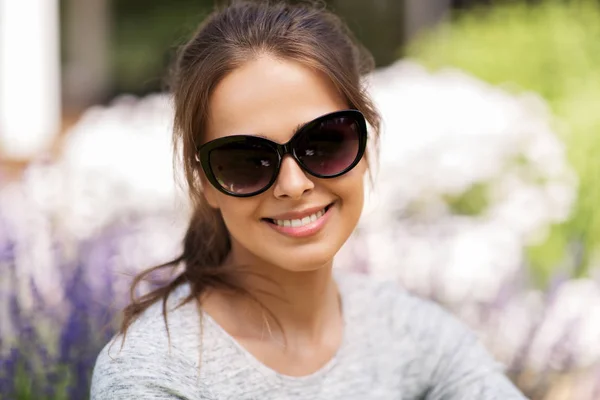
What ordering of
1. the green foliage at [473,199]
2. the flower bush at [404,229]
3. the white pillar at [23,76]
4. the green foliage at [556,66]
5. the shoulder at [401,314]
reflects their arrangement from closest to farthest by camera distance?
the shoulder at [401,314]
the flower bush at [404,229]
the green foliage at [556,66]
the green foliage at [473,199]
the white pillar at [23,76]

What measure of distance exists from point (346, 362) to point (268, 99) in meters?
0.62

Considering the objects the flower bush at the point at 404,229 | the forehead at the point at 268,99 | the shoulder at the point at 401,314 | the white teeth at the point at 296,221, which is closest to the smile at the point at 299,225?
the white teeth at the point at 296,221

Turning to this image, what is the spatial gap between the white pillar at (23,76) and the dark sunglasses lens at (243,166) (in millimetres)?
6472

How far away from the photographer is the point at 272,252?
175 cm

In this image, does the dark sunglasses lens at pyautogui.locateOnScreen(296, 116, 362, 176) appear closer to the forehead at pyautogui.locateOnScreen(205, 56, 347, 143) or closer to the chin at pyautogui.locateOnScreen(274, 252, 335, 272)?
the forehead at pyautogui.locateOnScreen(205, 56, 347, 143)

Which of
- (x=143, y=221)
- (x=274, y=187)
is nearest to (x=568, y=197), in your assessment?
(x=143, y=221)

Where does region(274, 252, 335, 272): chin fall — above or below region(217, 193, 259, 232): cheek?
below

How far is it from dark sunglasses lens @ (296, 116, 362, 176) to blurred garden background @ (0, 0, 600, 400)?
0.43m

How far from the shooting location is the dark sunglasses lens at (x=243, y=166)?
5.56ft

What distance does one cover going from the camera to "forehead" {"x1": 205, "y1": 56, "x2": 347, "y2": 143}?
1.70m

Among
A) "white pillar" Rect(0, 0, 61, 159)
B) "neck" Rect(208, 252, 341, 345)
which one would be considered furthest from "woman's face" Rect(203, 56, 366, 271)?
"white pillar" Rect(0, 0, 61, 159)

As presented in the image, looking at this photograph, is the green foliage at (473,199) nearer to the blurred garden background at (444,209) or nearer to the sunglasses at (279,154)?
the blurred garden background at (444,209)

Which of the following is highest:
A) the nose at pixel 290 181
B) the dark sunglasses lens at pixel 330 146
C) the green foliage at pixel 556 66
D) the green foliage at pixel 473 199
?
the dark sunglasses lens at pixel 330 146

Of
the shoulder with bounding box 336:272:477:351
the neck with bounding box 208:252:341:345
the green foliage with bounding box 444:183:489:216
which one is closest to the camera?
the neck with bounding box 208:252:341:345
